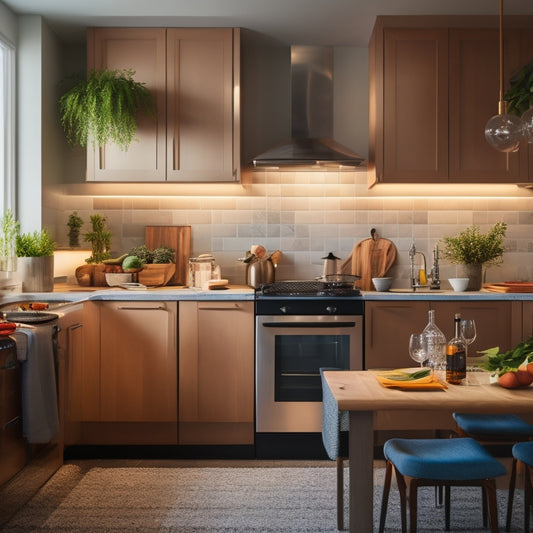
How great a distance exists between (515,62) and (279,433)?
9.35ft

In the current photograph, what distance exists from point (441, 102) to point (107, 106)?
2161 mm

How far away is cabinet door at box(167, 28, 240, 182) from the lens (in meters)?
4.33

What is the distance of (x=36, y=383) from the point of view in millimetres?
2986

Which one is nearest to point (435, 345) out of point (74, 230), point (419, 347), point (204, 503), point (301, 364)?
point (419, 347)

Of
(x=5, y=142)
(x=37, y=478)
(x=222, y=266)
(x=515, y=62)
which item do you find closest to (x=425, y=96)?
(x=515, y=62)

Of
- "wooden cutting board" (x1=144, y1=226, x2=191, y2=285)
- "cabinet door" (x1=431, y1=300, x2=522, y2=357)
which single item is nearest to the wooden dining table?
"cabinet door" (x1=431, y1=300, x2=522, y2=357)

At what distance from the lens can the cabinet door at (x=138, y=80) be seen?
4320 millimetres

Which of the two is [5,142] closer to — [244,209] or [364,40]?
[244,209]

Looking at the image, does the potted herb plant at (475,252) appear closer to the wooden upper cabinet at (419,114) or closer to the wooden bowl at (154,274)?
the wooden upper cabinet at (419,114)

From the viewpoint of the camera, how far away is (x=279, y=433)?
3967 millimetres

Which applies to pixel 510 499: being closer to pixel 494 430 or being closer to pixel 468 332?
pixel 494 430

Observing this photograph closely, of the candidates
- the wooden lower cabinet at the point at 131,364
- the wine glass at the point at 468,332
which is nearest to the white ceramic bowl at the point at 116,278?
the wooden lower cabinet at the point at 131,364

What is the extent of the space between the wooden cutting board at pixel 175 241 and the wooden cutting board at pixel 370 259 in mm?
1132

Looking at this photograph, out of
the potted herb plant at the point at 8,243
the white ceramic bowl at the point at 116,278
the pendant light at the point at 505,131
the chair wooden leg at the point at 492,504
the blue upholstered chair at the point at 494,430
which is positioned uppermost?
the pendant light at the point at 505,131
